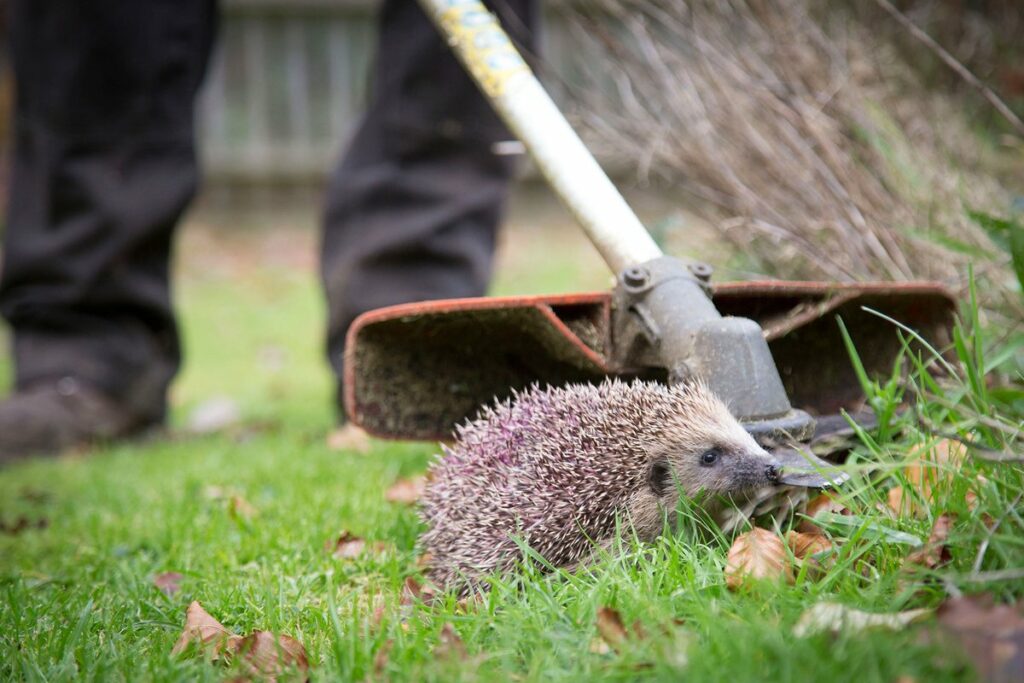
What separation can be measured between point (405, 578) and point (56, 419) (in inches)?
101

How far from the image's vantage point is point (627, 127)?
3900mm

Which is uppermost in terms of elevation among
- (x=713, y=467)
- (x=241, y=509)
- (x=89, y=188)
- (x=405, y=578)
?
(x=89, y=188)

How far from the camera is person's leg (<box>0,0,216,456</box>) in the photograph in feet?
13.5

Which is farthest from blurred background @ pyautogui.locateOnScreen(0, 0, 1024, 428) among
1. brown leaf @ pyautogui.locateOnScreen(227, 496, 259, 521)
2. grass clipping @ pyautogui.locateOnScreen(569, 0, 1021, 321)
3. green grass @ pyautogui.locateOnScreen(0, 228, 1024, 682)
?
brown leaf @ pyautogui.locateOnScreen(227, 496, 259, 521)

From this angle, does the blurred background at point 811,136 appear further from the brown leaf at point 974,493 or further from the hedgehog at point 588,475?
the hedgehog at point 588,475

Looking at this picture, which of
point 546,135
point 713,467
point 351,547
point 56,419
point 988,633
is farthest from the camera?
point 56,419

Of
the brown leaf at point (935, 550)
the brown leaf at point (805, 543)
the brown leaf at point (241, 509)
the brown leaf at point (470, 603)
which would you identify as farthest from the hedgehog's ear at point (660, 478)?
the brown leaf at point (241, 509)

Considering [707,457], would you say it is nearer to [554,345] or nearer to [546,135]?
[554,345]

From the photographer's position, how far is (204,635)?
6.43 feet

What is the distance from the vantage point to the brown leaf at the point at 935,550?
5.60ft

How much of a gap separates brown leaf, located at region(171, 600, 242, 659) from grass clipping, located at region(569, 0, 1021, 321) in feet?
6.43

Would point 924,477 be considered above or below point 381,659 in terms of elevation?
above

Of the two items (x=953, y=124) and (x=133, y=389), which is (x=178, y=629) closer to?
(x=133, y=389)

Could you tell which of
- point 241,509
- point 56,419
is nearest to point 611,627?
point 241,509
